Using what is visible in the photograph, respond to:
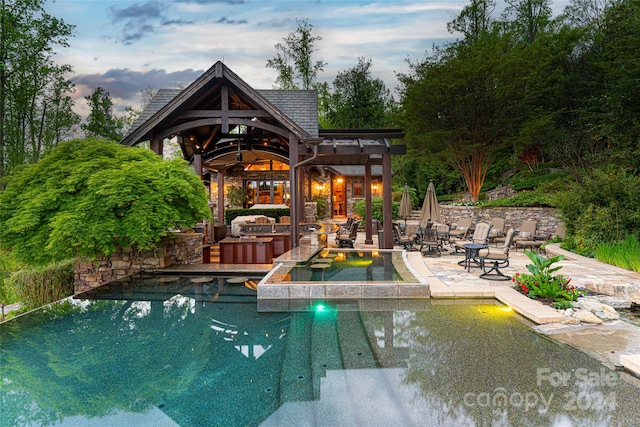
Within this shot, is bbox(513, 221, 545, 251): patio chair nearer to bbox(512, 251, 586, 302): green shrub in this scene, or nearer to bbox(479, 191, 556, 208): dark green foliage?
bbox(479, 191, 556, 208): dark green foliage

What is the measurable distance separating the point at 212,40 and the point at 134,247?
15448 mm

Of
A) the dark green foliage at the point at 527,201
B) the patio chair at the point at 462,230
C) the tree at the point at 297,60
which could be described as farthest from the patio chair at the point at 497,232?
the tree at the point at 297,60

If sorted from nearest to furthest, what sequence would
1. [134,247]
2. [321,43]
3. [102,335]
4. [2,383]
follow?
1. [2,383]
2. [102,335]
3. [134,247]
4. [321,43]

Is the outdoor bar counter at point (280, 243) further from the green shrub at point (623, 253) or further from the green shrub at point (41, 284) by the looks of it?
the green shrub at point (623, 253)

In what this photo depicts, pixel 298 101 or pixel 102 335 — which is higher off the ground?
pixel 298 101

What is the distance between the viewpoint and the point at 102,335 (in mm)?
4184

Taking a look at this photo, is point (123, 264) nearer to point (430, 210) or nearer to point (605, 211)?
point (430, 210)

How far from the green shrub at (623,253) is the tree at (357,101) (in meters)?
27.7

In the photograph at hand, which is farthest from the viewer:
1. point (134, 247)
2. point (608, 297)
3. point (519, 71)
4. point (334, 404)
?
point (519, 71)

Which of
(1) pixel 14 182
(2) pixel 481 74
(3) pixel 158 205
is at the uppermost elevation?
(2) pixel 481 74

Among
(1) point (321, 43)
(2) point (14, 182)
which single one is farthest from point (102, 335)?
(1) point (321, 43)

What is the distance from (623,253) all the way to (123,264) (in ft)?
Answer: 34.7

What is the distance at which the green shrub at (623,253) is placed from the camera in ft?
22.2

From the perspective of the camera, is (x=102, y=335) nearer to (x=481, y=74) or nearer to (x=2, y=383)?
(x=2, y=383)
